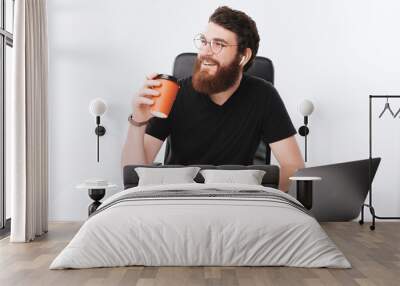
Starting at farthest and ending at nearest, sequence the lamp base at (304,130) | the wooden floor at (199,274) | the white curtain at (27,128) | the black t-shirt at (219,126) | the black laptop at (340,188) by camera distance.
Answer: the lamp base at (304,130)
the black t-shirt at (219,126)
the black laptop at (340,188)
the white curtain at (27,128)
the wooden floor at (199,274)

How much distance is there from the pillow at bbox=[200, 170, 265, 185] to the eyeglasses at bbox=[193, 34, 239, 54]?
136 cm

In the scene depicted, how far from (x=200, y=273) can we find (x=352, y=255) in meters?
1.35

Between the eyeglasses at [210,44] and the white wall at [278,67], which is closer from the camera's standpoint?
the eyeglasses at [210,44]

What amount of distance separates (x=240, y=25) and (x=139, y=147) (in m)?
1.67

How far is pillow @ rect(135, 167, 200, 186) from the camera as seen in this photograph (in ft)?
18.4

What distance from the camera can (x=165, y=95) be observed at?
6352 mm

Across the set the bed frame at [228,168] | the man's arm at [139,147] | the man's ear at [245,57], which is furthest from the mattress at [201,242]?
the man's ear at [245,57]

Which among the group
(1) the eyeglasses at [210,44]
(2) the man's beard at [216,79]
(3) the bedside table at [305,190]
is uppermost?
(1) the eyeglasses at [210,44]

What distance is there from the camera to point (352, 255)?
14.8 ft

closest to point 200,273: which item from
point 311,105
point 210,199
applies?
point 210,199

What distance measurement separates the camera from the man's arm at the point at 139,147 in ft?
20.8

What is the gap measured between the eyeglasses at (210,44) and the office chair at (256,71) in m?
0.18

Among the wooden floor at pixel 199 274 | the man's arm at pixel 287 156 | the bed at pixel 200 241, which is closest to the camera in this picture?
the wooden floor at pixel 199 274

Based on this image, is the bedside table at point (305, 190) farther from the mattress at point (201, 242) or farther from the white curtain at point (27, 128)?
the white curtain at point (27, 128)
